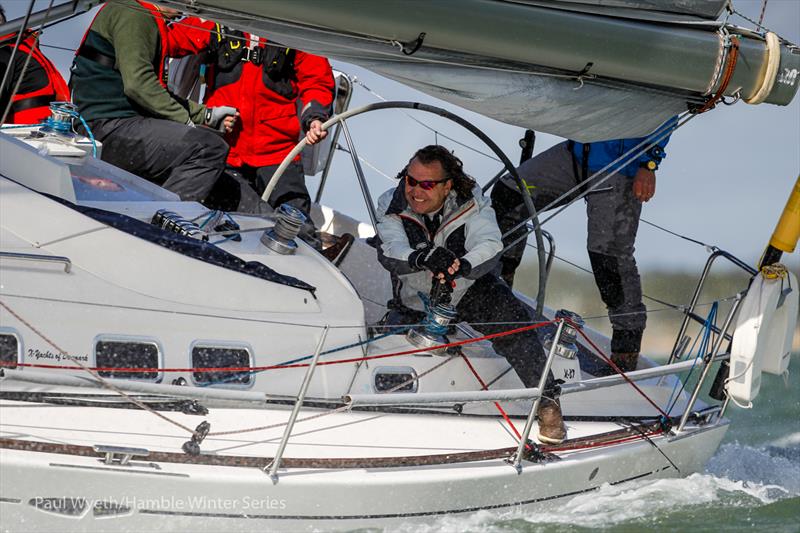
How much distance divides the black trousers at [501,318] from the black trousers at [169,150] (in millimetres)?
1270

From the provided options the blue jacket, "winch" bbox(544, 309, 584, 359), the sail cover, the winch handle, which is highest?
the sail cover

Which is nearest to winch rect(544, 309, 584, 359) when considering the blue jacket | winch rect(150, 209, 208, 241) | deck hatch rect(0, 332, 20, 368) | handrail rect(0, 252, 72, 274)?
the blue jacket

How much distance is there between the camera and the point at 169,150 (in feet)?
17.5

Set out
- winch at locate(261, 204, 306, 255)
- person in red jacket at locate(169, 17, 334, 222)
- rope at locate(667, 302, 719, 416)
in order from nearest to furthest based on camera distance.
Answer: winch at locate(261, 204, 306, 255), rope at locate(667, 302, 719, 416), person in red jacket at locate(169, 17, 334, 222)

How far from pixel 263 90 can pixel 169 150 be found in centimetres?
87

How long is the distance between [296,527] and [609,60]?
7.12 ft

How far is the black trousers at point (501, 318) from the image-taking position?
4.56 meters

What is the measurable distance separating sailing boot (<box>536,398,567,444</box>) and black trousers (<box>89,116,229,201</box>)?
6.69ft

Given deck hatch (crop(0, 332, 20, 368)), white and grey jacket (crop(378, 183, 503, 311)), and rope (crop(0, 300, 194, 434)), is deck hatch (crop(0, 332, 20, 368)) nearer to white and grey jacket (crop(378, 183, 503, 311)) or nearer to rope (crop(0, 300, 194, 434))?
rope (crop(0, 300, 194, 434))

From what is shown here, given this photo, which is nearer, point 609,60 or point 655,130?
point 609,60

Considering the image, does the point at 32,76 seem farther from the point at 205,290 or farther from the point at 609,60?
the point at 609,60

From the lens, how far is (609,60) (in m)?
4.30

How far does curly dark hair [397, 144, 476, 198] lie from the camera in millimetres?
4578

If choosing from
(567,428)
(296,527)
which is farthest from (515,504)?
(296,527)
